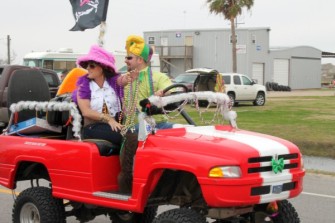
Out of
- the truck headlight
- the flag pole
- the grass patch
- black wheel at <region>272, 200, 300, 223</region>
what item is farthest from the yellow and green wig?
the flag pole

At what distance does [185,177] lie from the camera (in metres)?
4.95

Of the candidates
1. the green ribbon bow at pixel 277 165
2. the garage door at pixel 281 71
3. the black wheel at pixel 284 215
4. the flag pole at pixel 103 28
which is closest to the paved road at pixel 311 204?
the black wheel at pixel 284 215

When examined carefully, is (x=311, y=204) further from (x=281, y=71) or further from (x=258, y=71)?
(x=281, y=71)

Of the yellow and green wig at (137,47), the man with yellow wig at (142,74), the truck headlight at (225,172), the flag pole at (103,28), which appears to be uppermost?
the flag pole at (103,28)

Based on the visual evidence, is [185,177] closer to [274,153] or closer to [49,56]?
[274,153]

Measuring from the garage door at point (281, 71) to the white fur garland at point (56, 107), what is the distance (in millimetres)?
54176

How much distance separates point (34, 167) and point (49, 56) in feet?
102

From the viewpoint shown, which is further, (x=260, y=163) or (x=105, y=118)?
(x=105, y=118)

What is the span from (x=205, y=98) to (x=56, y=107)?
1620 millimetres

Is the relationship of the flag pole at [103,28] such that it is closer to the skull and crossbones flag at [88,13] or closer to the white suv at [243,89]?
the skull and crossbones flag at [88,13]

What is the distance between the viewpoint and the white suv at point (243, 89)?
30.3 meters

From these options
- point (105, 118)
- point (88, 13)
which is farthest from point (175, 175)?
point (88, 13)

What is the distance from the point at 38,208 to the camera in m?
5.73

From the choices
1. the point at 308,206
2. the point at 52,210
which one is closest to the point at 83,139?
the point at 52,210
